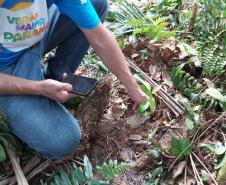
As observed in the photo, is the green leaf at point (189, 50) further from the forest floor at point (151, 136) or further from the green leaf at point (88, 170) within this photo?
the green leaf at point (88, 170)

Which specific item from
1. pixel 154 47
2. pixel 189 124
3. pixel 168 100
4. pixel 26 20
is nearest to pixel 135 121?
pixel 168 100

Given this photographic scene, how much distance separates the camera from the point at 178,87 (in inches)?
95.1

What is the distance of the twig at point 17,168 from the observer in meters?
1.93

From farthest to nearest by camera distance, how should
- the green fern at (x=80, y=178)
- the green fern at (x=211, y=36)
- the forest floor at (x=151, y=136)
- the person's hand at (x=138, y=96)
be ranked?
the green fern at (x=211, y=36)
the person's hand at (x=138, y=96)
the forest floor at (x=151, y=136)
the green fern at (x=80, y=178)

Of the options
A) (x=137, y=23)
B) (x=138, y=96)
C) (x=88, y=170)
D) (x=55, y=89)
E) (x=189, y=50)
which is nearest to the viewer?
(x=55, y=89)

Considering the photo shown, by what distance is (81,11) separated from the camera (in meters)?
1.93

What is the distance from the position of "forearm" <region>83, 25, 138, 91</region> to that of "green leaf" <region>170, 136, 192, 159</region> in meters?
0.33

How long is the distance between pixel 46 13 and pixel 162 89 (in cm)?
79

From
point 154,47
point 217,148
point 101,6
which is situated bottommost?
point 217,148

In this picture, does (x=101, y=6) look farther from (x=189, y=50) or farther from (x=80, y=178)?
(x=80, y=178)

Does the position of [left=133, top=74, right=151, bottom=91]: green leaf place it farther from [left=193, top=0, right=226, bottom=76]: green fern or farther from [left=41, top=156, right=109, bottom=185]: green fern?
[left=41, top=156, right=109, bottom=185]: green fern

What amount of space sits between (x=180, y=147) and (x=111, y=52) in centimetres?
56

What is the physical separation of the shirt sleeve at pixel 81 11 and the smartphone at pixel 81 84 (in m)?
0.24

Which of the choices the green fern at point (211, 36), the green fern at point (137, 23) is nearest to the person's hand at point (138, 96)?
the green fern at point (211, 36)
